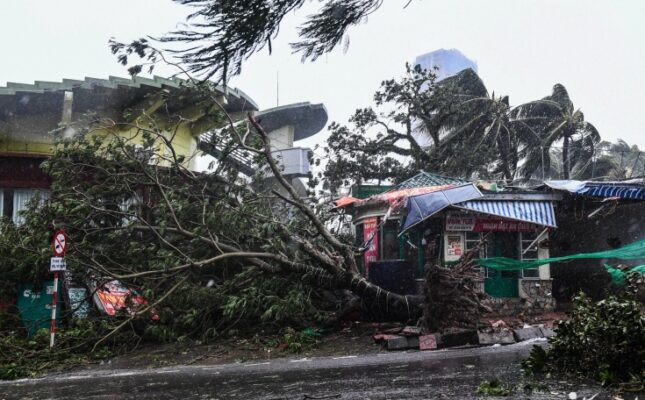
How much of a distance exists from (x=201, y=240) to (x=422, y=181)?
23.0 ft

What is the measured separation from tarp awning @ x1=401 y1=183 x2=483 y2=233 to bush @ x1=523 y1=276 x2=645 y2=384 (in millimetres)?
6367

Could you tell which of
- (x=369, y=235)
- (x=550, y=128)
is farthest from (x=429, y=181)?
(x=550, y=128)

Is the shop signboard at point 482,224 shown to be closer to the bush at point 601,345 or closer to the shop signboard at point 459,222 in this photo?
the shop signboard at point 459,222

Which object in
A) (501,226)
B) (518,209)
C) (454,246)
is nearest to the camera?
(518,209)

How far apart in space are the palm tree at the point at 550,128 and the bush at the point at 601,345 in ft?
73.5

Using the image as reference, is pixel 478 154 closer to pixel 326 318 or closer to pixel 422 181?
pixel 422 181

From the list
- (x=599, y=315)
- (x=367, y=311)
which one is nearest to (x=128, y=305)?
(x=367, y=311)

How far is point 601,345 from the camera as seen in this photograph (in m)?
4.96

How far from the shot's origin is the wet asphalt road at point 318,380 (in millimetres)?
4815

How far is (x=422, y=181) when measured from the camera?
14828mm

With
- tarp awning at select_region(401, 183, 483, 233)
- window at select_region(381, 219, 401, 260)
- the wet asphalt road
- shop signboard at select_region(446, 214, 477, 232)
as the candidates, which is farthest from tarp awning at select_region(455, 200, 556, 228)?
the wet asphalt road

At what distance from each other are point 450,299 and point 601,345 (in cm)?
405

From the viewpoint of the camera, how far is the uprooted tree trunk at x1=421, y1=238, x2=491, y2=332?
8992 mm

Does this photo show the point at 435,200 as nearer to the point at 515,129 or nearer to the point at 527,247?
the point at 527,247
